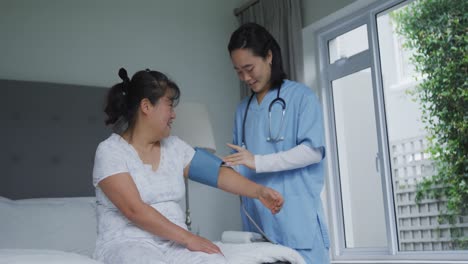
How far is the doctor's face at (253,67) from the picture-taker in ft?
7.22

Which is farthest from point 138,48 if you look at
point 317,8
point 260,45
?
point 260,45

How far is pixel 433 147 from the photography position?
10.9 ft

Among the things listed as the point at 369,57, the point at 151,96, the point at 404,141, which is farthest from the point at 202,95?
the point at 151,96

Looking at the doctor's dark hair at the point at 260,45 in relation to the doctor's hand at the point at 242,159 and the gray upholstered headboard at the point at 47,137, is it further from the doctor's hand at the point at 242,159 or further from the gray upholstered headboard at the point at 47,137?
the gray upholstered headboard at the point at 47,137

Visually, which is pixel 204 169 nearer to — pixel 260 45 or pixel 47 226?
pixel 260 45

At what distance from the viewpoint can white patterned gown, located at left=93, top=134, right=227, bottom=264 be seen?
164 cm

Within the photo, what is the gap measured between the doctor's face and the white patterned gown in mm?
512

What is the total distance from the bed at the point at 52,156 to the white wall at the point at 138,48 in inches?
6.9

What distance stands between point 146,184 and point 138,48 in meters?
2.55

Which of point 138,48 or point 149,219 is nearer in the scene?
point 149,219

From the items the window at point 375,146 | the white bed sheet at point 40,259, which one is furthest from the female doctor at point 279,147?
the window at point 375,146

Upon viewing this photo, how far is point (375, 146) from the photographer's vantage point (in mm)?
3648

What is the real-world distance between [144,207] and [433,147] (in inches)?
86.4

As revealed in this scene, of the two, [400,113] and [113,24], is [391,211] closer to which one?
[400,113]
